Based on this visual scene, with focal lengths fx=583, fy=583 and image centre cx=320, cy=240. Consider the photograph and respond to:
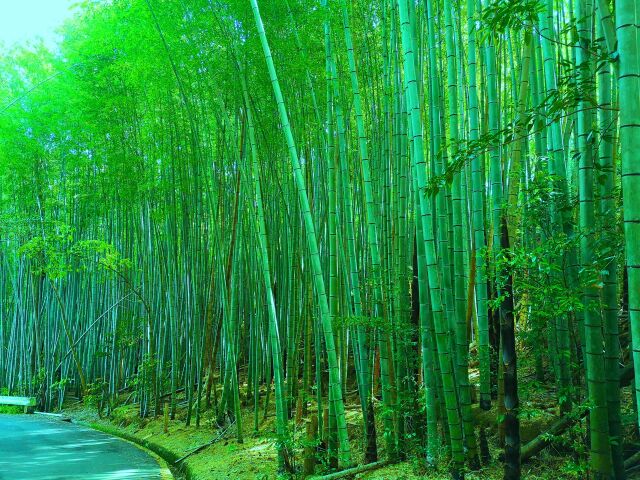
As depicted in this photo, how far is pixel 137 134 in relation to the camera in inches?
297

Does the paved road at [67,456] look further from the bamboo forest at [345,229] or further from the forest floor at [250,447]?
Result: the forest floor at [250,447]

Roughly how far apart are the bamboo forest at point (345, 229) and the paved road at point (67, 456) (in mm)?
133

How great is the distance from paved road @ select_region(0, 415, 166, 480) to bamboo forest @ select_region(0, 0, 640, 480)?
0.44 ft

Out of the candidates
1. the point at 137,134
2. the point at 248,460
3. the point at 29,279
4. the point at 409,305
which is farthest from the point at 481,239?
the point at 29,279

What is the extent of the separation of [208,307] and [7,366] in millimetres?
6820

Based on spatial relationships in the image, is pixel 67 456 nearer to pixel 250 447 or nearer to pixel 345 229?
pixel 250 447

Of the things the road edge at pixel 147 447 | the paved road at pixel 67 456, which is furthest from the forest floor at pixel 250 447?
the paved road at pixel 67 456

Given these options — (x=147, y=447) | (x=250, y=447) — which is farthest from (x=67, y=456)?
(x=250, y=447)

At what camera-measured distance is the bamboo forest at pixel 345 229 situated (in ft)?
7.77

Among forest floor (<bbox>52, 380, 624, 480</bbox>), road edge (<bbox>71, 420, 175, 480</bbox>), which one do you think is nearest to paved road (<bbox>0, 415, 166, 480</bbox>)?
road edge (<bbox>71, 420, 175, 480</bbox>)

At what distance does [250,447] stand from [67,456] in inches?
65.3

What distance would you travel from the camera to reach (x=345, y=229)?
4.56 meters

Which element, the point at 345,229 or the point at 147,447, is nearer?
the point at 345,229

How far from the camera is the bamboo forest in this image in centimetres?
237
